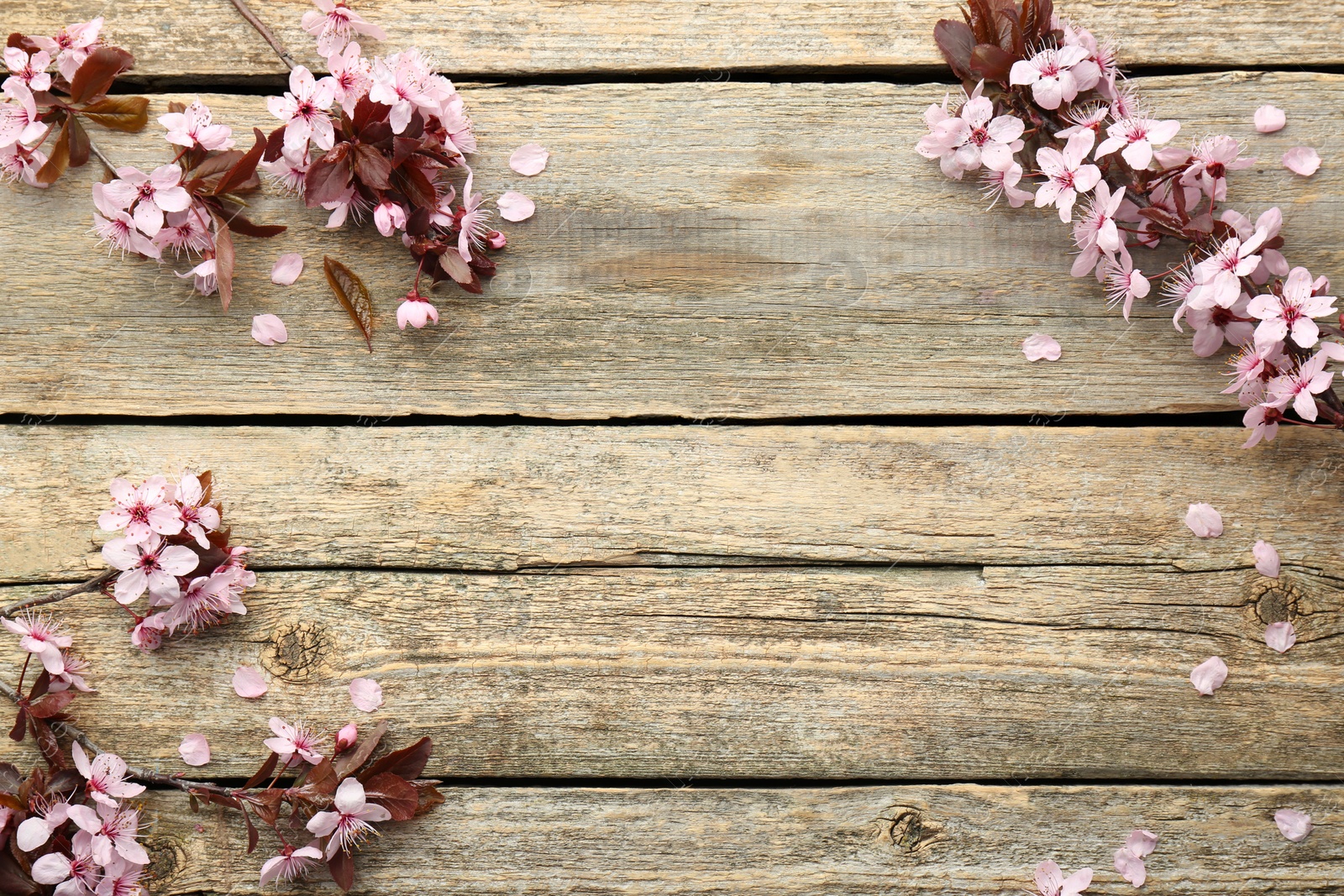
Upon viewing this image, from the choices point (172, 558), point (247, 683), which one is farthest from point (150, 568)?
point (247, 683)

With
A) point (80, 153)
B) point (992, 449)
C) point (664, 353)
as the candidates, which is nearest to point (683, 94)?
point (664, 353)

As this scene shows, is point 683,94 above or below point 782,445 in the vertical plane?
above

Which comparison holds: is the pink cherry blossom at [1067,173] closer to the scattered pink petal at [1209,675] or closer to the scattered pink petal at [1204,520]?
the scattered pink petal at [1204,520]

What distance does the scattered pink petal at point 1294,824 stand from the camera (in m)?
0.92

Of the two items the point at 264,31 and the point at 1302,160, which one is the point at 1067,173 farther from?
the point at 264,31

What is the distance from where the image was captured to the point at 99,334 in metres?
0.96

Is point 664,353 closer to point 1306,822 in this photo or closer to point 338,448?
point 338,448

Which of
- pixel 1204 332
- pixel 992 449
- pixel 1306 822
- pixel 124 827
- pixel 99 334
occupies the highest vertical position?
pixel 1204 332

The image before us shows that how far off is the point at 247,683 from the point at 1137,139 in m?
1.05

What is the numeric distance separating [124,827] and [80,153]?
68 centimetres

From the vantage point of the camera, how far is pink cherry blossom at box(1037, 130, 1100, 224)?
0.89m

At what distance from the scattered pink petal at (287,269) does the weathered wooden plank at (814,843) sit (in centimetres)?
55

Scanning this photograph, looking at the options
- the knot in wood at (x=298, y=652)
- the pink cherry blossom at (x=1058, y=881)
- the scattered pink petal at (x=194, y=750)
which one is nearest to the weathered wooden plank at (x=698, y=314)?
the knot in wood at (x=298, y=652)

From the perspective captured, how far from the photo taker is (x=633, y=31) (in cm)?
98
